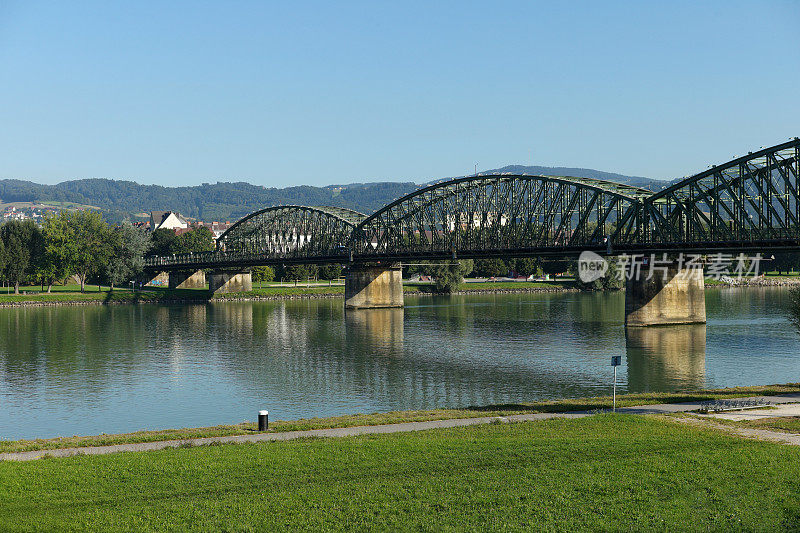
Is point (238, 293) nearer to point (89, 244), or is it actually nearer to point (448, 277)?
point (89, 244)

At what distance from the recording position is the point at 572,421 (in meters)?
30.7

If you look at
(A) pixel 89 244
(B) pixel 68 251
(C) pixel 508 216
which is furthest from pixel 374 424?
(A) pixel 89 244

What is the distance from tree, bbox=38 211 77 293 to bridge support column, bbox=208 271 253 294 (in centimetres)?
2658

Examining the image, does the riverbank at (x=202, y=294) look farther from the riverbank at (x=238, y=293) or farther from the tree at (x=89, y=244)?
the tree at (x=89, y=244)

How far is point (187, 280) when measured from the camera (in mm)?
185750

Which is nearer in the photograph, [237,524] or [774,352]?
[237,524]

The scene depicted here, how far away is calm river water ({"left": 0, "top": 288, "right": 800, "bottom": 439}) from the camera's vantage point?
45375 mm

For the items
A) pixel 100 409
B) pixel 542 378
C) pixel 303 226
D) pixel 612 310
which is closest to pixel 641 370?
pixel 542 378

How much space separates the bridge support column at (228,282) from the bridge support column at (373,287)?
1688 inches

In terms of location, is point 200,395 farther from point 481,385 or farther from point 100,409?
point 481,385

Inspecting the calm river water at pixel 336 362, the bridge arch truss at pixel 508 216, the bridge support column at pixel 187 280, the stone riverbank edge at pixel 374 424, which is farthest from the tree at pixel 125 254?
the stone riverbank edge at pixel 374 424

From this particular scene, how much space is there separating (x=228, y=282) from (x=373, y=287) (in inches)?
1867

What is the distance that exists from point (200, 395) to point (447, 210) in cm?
8423

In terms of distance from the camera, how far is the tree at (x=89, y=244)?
16012 cm
